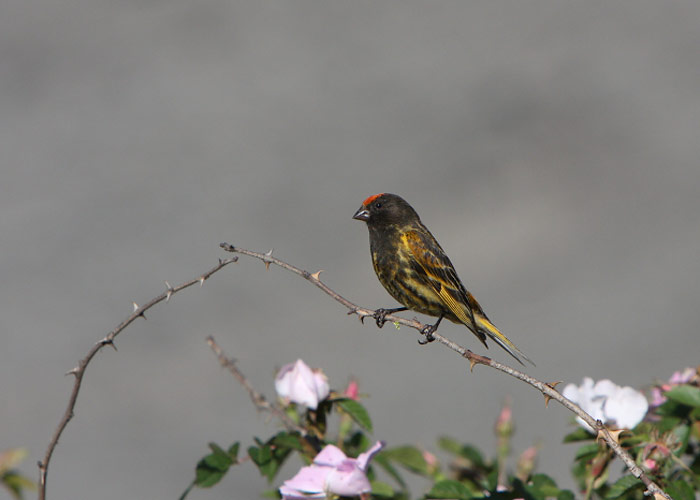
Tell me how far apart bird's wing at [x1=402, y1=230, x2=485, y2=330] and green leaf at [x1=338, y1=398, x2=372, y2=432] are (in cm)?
150

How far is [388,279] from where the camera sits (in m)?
4.02

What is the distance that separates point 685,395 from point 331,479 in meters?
0.98

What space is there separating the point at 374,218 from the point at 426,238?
0.30 metres

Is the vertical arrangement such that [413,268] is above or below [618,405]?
above

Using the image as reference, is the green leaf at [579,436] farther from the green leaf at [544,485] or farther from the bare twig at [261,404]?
the bare twig at [261,404]

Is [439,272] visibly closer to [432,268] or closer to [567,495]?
[432,268]

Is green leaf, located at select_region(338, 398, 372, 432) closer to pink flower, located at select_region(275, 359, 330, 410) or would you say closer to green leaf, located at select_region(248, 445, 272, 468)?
pink flower, located at select_region(275, 359, 330, 410)

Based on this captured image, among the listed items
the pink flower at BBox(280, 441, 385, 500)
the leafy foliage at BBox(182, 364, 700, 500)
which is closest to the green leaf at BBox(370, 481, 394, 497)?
the leafy foliage at BBox(182, 364, 700, 500)

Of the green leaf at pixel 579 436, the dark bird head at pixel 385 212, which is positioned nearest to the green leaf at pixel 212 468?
the green leaf at pixel 579 436

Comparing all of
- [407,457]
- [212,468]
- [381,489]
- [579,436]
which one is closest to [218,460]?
[212,468]

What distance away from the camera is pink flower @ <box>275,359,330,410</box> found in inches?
88.0

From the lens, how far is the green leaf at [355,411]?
7.57 ft

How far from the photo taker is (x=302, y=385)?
2.23 m

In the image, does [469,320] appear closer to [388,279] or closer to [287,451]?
[388,279]
